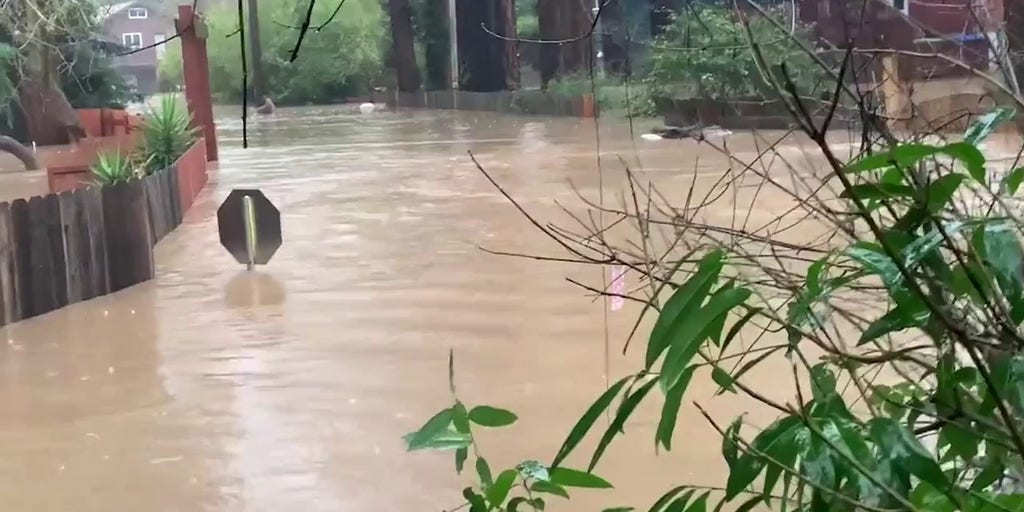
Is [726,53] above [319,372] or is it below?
above

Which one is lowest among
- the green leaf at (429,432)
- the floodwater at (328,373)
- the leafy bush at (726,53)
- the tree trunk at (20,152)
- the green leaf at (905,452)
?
the floodwater at (328,373)

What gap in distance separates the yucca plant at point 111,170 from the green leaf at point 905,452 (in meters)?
Result: 6.60

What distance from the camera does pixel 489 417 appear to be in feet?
3.15

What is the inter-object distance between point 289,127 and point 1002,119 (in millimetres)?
16198

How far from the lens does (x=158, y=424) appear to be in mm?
3490

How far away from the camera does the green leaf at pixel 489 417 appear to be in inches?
37.5

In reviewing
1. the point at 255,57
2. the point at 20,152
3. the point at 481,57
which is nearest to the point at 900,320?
the point at 20,152

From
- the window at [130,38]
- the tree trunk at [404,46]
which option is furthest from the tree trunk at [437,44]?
the window at [130,38]

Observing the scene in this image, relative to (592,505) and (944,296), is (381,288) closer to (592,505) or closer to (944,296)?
(592,505)

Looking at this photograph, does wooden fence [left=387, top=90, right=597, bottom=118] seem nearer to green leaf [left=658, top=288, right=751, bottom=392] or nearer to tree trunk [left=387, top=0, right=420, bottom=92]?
tree trunk [left=387, top=0, right=420, bottom=92]

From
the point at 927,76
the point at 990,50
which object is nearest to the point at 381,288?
the point at 927,76

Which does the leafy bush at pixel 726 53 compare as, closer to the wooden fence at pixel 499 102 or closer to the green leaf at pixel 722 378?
the green leaf at pixel 722 378

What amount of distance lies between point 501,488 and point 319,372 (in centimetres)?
315

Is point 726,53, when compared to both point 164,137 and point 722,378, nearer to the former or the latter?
point 722,378
